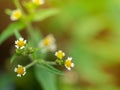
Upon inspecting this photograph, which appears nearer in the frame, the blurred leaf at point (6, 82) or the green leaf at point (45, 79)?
the green leaf at point (45, 79)

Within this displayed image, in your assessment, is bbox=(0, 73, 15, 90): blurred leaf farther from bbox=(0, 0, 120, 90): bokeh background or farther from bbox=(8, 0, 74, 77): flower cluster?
bbox=(8, 0, 74, 77): flower cluster

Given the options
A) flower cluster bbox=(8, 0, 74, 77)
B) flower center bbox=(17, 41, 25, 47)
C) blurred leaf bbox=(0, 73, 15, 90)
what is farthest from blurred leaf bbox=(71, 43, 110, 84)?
flower center bbox=(17, 41, 25, 47)

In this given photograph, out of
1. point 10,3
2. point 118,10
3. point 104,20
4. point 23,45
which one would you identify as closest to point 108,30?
point 104,20

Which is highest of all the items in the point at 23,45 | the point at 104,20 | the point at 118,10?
the point at 23,45

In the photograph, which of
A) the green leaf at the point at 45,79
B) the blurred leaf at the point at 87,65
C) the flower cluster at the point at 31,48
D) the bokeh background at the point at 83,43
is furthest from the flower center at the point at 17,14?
the blurred leaf at the point at 87,65

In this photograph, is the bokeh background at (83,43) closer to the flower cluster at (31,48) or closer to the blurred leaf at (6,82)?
the blurred leaf at (6,82)

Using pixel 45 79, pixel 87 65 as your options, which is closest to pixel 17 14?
pixel 45 79

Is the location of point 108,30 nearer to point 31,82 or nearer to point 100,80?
point 100,80

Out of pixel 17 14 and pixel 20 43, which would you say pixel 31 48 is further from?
pixel 17 14
